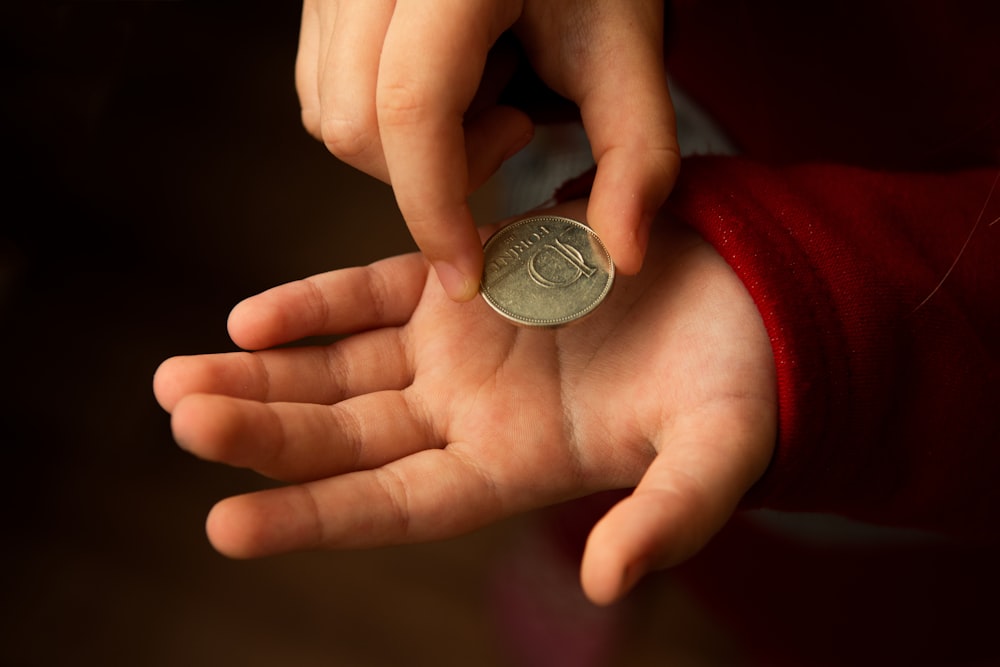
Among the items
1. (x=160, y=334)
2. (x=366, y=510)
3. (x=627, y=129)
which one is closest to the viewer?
(x=366, y=510)

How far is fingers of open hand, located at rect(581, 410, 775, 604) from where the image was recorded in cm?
52

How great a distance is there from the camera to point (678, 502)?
0.56 metres

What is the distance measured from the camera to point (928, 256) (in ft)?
2.46

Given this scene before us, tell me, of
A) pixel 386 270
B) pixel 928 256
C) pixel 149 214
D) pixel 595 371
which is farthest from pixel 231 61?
pixel 928 256

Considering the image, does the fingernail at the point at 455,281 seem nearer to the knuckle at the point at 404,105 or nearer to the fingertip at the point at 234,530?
the knuckle at the point at 404,105

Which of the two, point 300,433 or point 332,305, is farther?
point 332,305

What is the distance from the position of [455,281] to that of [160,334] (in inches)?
37.2

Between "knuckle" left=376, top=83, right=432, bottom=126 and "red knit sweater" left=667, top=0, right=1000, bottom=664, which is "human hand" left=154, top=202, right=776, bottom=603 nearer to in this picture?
"red knit sweater" left=667, top=0, right=1000, bottom=664

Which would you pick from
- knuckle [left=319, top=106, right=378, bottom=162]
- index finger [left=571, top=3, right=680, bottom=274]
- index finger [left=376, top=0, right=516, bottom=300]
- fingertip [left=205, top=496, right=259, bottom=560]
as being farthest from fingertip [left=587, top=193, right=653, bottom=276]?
fingertip [left=205, top=496, right=259, bottom=560]

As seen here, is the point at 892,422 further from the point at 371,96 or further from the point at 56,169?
the point at 56,169

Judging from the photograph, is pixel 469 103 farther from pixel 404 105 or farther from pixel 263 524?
pixel 263 524

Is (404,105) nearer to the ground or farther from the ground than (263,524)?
farther from the ground

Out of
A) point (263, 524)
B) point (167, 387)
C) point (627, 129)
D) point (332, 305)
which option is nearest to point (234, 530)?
point (263, 524)

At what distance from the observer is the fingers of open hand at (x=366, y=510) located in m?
0.59
